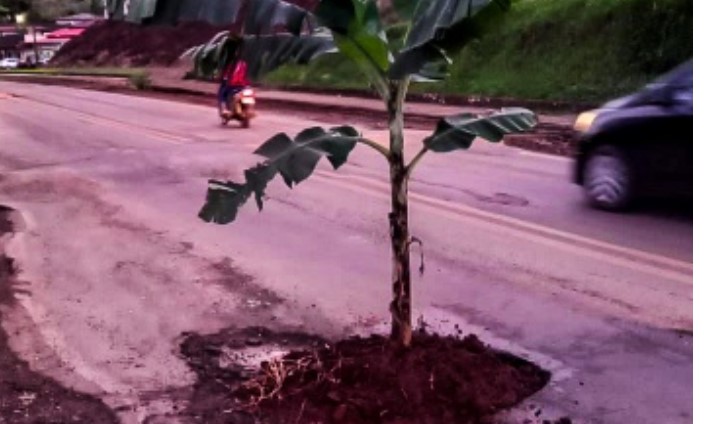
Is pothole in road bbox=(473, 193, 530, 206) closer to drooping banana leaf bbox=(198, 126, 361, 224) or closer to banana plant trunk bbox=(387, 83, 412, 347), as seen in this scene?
banana plant trunk bbox=(387, 83, 412, 347)

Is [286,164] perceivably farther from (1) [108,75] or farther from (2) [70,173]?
(1) [108,75]

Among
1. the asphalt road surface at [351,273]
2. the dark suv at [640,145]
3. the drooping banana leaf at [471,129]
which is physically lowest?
the asphalt road surface at [351,273]

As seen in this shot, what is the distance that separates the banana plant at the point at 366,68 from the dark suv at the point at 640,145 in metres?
4.57

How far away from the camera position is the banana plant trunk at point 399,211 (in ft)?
16.6

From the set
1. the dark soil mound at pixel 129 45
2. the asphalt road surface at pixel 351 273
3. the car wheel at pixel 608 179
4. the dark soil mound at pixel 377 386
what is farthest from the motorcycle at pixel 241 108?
the dark soil mound at pixel 129 45

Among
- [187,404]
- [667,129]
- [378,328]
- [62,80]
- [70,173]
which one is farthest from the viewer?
[62,80]

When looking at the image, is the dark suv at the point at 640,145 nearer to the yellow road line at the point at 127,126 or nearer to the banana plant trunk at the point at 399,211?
the banana plant trunk at the point at 399,211

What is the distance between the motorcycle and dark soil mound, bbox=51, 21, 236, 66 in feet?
A: 94.2

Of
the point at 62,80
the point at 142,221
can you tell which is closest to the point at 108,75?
the point at 62,80

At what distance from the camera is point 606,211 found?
10367 mm

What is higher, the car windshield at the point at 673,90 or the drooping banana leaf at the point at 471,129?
the drooping banana leaf at the point at 471,129

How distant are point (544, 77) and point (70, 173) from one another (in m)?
14.0

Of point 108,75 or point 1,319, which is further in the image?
point 108,75

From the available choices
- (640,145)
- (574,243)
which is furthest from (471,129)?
(640,145)
